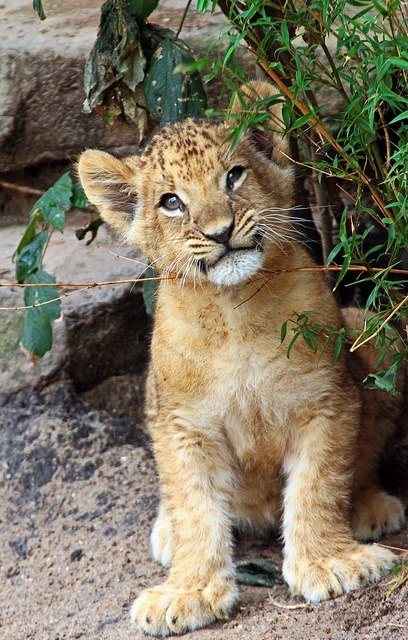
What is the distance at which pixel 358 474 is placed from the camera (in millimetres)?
4805

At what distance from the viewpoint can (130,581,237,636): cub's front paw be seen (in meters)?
3.89

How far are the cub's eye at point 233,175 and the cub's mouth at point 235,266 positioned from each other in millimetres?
285

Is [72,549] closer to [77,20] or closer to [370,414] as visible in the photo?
[370,414]

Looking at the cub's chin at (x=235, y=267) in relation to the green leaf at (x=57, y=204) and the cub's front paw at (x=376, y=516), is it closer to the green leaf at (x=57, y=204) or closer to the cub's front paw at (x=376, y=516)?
the green leaf at (x=57, y=204)

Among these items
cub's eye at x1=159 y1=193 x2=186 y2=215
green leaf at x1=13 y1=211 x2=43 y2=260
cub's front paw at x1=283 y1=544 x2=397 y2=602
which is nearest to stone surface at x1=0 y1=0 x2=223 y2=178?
green leaf at x1=13 y1=211 x2=43 y2=260

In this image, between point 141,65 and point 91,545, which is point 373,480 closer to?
point 91,545

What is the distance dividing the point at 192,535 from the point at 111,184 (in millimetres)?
1539

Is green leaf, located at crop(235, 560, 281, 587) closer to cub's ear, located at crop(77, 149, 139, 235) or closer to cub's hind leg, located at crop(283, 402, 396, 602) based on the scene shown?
cub's hind leg, located at crop(283, 402, 396, 602)

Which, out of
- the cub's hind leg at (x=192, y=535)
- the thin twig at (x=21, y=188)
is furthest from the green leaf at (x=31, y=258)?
the thin twig at (x=21, y=188)

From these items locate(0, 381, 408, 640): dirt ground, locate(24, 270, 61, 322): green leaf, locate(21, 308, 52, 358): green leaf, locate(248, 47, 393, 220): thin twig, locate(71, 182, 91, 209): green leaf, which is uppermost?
locate(248, 47, 393, 220): thin twig

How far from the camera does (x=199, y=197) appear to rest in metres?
3.98

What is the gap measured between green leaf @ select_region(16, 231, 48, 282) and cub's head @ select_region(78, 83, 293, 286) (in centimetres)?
54

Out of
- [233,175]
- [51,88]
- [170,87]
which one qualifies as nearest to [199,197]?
[233,175]

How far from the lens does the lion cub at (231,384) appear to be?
3.96 meters
